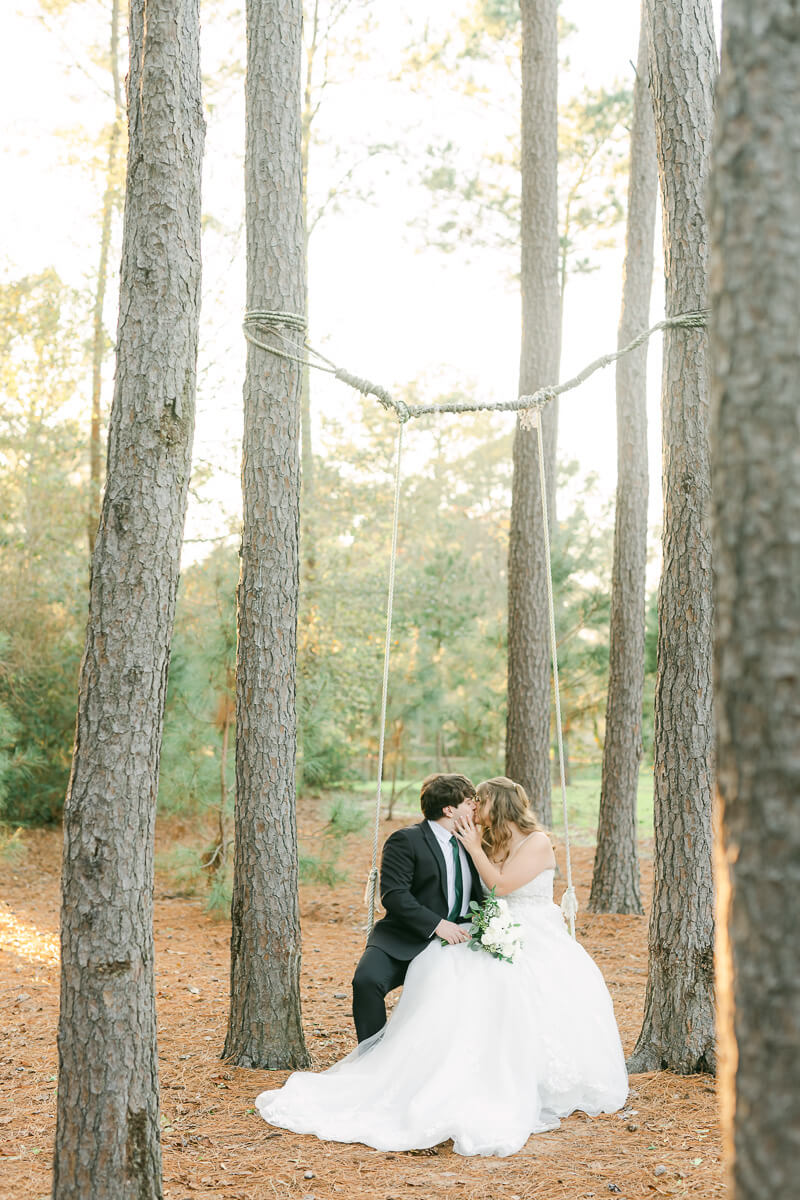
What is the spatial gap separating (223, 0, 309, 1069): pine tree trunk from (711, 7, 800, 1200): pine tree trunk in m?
2.96

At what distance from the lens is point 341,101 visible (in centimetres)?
1394

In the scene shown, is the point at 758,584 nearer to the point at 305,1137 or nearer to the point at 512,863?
the point at 305,1137

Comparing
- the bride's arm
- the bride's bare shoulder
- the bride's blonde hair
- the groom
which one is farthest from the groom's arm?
the bride's bare shoulder

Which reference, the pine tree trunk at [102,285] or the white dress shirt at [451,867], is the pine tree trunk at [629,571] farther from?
the pine tree trunk at [102,285]

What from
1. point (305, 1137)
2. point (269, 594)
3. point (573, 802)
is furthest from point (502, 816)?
point (573, 802)

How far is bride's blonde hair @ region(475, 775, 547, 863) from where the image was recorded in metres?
4.47

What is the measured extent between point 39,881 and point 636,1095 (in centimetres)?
706

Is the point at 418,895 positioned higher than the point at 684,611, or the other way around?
the point at 684,611

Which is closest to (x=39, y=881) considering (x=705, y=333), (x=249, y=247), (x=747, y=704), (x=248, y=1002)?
(x=248, y=1002)

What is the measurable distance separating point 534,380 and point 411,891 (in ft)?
14.7

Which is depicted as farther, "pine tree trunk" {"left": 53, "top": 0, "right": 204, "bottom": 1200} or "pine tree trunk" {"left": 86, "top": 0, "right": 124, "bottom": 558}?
"pine tree trunk" {"left": 86, "top": 0, "right": 124, "bottom": 558}

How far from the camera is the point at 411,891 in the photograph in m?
4.46

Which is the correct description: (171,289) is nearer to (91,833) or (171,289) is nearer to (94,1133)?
(91,833)

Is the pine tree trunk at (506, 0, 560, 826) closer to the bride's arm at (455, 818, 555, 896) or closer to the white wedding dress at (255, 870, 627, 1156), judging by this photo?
the bride's arm at (455, 818, 555, 896)
